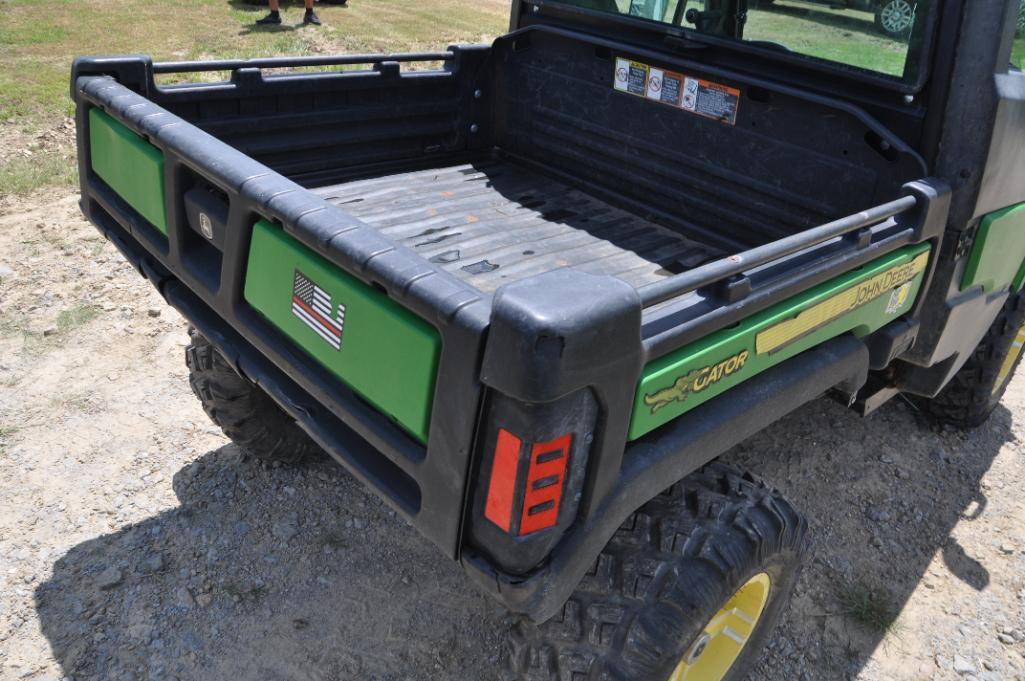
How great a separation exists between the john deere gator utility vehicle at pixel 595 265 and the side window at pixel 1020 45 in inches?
3.5

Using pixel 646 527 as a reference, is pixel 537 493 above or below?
above

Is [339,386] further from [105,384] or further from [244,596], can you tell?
[105,384]

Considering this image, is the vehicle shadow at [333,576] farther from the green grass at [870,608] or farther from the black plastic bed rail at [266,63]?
the black plastic bed rail at [266,63]

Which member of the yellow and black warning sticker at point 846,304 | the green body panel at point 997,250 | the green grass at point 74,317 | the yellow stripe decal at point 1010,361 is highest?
the green body panel at point 997,250

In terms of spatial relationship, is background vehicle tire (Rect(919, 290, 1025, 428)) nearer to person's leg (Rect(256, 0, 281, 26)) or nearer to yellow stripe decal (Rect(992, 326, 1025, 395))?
yellow stripe decal (Rect(992, 326, 1025, 395))

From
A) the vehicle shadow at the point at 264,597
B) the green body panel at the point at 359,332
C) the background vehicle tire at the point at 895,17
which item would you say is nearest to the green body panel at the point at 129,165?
the green body panel at the point at 359,332

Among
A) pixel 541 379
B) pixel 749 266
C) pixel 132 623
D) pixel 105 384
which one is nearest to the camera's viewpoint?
pixel 541 379

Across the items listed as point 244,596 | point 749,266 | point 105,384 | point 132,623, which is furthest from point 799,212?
point 105,384

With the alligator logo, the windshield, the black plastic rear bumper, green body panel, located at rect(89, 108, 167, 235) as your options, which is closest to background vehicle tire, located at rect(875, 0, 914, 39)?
the windshield

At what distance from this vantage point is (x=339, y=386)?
2053mm

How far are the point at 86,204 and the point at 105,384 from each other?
44.5 inches

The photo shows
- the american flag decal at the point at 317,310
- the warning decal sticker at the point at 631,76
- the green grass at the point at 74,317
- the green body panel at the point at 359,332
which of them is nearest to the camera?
the green body panel at the point at 359,332

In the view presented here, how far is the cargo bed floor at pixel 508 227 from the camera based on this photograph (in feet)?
9.62

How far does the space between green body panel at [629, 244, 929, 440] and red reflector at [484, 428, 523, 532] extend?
281 mm
